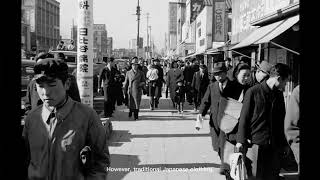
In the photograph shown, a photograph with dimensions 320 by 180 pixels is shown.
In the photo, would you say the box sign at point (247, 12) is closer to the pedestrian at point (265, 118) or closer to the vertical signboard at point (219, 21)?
the vertical signboard at point (219, 21)

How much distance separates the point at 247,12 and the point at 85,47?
949cm

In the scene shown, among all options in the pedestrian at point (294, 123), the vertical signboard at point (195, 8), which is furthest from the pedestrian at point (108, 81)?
the vertical signboard at point (195, 8)

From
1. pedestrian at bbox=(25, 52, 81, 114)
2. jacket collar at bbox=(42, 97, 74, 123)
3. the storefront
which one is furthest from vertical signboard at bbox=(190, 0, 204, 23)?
jacket collar at bbox=(42, 97, 74, 123)

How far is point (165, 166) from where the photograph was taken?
6.78 meters

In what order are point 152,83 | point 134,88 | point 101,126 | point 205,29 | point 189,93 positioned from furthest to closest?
point 205,29, point 189,93, point 152,83, point 134,88, point 101,126

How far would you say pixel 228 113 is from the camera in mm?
5465

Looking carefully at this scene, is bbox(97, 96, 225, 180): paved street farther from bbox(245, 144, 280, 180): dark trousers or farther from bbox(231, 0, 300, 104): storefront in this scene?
bbox(231, 0, 300, 104): storefront

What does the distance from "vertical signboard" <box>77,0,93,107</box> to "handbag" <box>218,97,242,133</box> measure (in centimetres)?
362

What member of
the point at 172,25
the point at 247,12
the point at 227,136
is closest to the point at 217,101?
the point at 227,136

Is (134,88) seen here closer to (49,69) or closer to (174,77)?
(174,77)

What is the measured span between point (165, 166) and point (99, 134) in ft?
13.5

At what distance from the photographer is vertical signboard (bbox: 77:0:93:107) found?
26.8 feet
